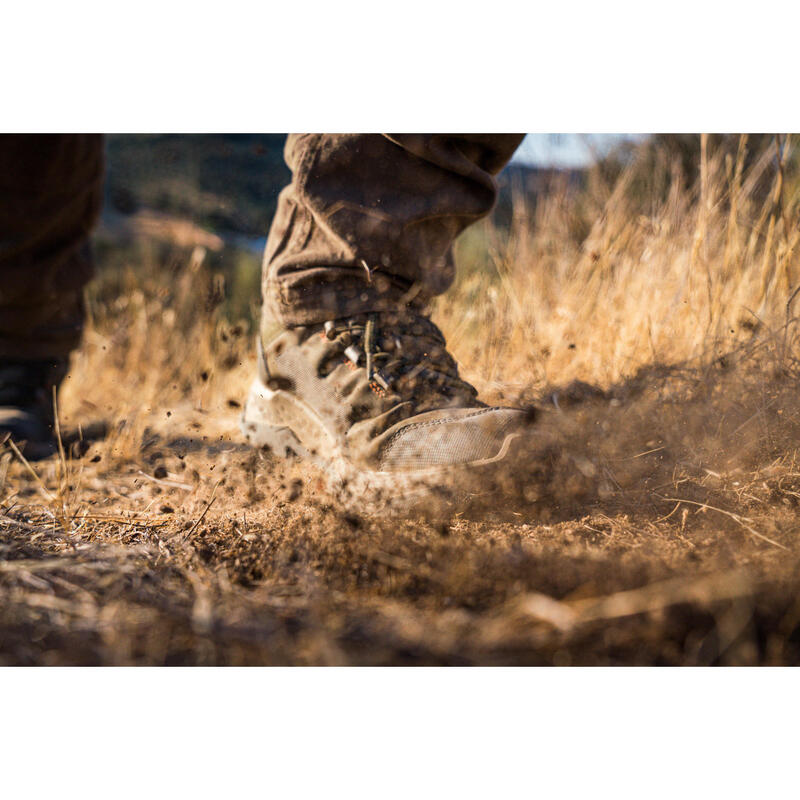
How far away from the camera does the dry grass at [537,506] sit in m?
0.83

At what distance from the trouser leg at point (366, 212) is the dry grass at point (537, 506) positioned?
0.38 m

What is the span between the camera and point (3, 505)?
1357 mm

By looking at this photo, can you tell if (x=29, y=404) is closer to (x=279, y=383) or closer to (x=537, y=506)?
(x=279, y=383)

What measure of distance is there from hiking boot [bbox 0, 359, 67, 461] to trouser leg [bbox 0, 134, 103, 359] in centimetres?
4

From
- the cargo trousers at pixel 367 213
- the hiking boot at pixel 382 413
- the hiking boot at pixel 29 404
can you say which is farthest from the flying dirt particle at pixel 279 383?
the hiking boot at pixel 29 404

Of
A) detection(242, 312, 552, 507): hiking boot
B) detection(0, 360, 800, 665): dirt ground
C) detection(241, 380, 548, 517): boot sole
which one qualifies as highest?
detection(242, 312, 552, 507): hiking boot

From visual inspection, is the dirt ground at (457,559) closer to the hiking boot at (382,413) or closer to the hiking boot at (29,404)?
the hiking boot at (382,413)

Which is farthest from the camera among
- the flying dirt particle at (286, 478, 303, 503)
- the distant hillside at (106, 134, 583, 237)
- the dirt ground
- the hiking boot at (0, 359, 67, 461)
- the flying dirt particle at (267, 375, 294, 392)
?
the hiking boot at (0, 359, 67, 461)

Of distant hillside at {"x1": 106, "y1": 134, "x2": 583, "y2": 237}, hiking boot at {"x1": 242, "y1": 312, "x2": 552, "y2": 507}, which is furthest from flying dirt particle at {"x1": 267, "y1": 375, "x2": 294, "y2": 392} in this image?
distant hillside at {"x1": 106, "y1": 134, "x2": 583, "y2": 237}

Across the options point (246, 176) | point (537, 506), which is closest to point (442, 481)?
point (537, 506)

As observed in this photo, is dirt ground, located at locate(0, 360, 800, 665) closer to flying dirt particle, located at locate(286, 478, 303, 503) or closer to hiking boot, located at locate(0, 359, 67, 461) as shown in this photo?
flying dirt particle, located at locate(286, 478, 303, 503)

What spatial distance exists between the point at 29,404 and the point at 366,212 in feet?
3.85

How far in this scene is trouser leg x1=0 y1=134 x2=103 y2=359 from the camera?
163 cm

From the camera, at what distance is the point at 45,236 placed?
1795 millimetres
